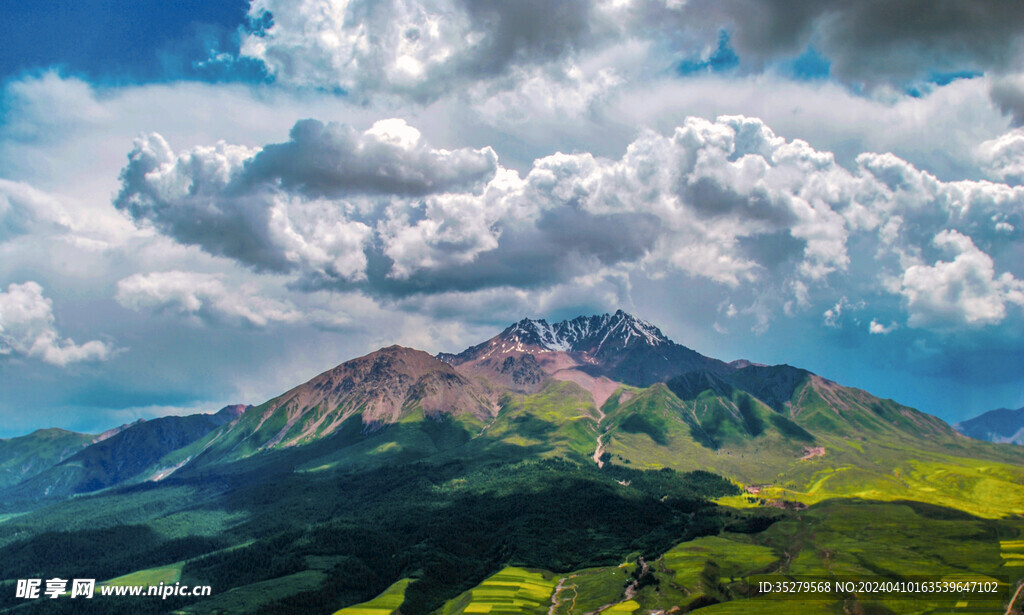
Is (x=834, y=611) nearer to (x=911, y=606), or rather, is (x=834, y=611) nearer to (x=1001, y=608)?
(x=911, y=606)

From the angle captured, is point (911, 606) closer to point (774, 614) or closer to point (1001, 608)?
point (1001, 608)

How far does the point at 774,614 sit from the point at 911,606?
41151 mm

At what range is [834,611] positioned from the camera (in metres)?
199

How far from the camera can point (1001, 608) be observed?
188500 mm

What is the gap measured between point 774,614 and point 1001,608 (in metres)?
62.2

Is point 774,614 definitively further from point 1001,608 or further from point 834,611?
point 1001,608

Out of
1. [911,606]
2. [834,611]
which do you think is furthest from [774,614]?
[911,606]

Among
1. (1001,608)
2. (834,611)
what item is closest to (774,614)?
(834,611)

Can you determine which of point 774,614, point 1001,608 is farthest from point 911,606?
point 774,614

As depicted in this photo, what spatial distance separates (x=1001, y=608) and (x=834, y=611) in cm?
4445

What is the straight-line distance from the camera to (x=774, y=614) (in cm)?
19962

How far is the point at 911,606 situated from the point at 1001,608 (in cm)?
2252
